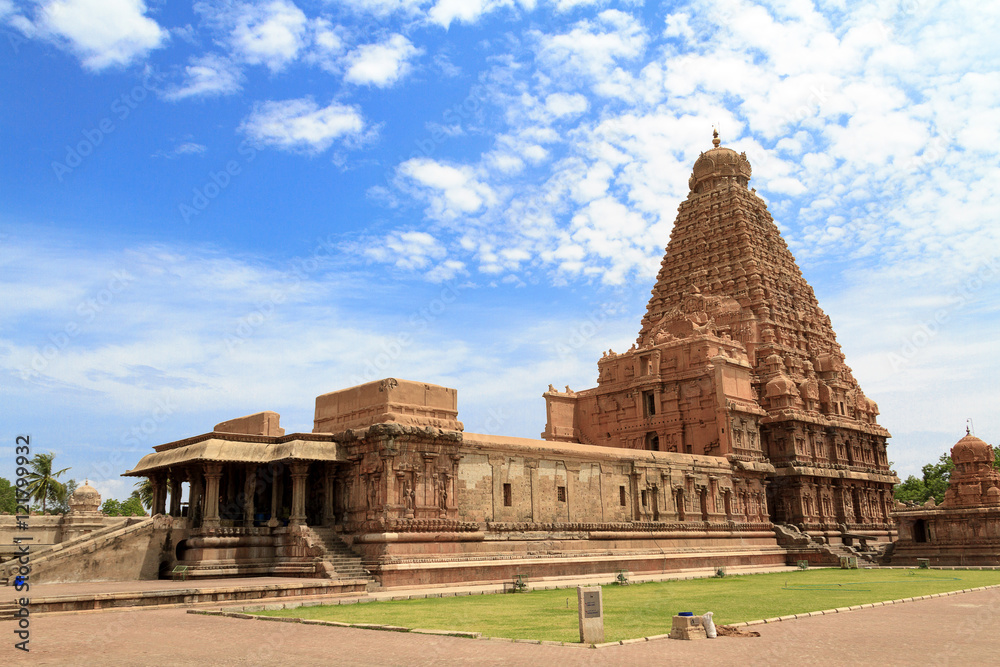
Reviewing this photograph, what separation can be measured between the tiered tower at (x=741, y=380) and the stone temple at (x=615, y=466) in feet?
0.48

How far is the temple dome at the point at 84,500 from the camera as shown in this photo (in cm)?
4622

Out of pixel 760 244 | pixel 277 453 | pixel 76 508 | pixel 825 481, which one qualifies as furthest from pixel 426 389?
pixel 760 244

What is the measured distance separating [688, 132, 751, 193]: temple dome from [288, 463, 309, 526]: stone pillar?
46983mm

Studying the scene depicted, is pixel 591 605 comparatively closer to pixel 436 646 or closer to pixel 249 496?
pixel 436 646

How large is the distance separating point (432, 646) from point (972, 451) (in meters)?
47.2

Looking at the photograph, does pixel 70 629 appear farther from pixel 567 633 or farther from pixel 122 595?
pixel 567 633

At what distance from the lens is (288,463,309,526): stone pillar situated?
3025cm

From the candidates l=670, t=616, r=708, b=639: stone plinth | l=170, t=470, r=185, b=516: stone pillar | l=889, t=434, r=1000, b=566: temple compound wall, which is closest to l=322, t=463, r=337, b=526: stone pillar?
l=170, t=470, r=185, b=516: stone pillar

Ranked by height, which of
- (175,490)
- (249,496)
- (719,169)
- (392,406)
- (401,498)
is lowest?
(401,498)

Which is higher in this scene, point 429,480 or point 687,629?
point 429,480

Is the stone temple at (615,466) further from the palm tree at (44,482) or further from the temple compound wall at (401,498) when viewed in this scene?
the palm tree at (44,482)

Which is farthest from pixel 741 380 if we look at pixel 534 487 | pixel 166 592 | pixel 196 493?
pixel 166 592

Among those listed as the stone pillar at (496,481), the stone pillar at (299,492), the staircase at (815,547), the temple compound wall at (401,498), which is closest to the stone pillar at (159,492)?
the temple compound wall at (401,498)

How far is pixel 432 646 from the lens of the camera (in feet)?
46.6
